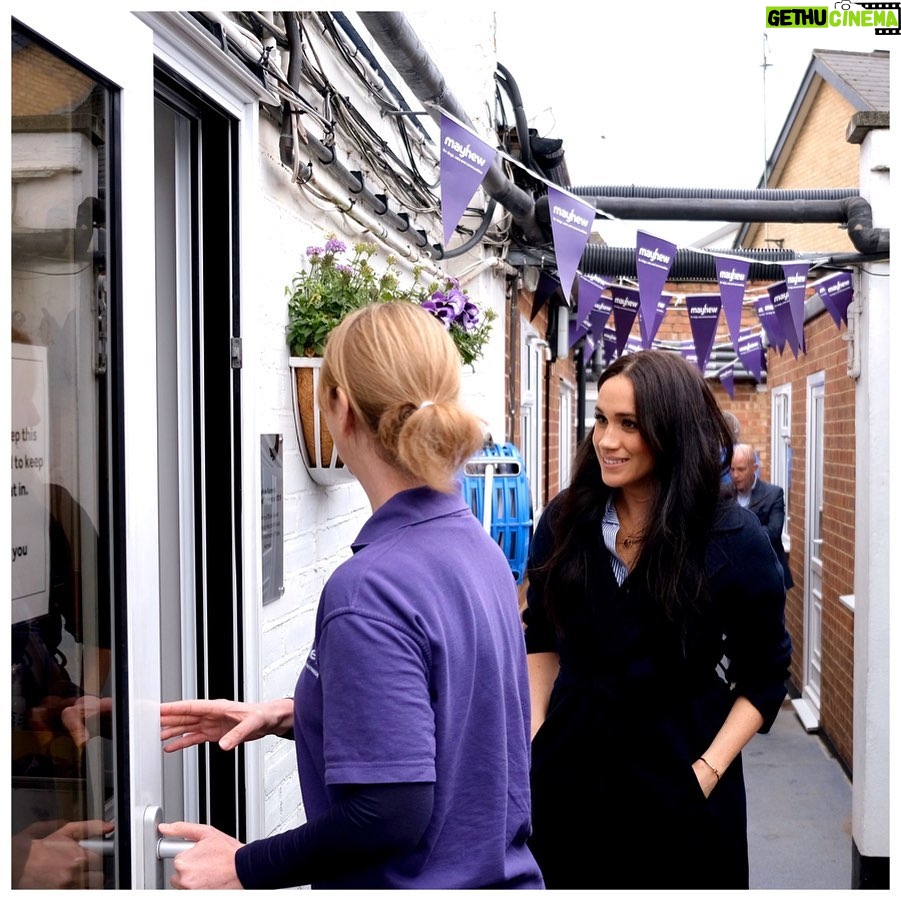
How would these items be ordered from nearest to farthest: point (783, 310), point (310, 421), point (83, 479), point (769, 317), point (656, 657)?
point (83, 479) < point (656, 657) < point (310, 421) < point (783, 310) < point (769, 317)

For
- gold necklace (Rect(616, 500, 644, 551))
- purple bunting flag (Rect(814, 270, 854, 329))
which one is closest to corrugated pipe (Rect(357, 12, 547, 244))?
gold necklace (Rect(616, 500, 644, 551))

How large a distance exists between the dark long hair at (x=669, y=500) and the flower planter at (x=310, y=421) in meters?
0.73

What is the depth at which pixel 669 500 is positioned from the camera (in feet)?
7.74

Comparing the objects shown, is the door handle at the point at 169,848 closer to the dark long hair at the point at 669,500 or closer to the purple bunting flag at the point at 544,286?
the dark long hair at the point at 669,500

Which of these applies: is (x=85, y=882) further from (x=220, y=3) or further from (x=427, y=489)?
(x=220, y=3)

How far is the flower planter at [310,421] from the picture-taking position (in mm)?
2811

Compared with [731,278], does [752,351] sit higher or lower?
lower

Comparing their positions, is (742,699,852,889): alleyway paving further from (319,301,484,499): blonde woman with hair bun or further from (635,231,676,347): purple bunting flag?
(319,301,484,499): blonde woman with hair bun

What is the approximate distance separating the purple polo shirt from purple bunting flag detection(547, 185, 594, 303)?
276cm

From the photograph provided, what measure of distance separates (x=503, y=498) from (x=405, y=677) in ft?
11.7

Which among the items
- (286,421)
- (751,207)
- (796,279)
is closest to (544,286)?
(751,207)

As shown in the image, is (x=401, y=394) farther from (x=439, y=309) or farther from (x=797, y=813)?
(x=797, y=813)

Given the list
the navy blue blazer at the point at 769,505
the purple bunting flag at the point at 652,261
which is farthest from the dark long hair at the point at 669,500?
the navy blue blazer at the point at 769,505

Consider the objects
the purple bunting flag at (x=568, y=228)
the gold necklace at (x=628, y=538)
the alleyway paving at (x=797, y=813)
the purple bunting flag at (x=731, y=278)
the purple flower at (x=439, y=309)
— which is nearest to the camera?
the gold necklace at (x=628, y=538)
